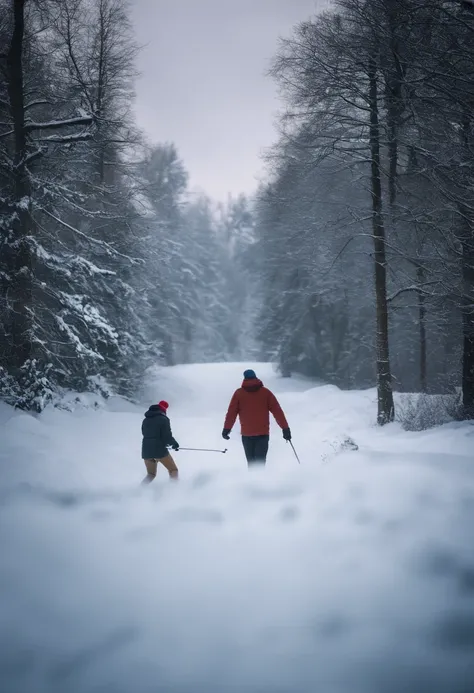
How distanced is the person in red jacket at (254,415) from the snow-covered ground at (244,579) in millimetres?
801

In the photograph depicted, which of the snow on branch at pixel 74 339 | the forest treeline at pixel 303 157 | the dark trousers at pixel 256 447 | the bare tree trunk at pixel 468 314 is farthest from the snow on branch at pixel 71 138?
the bare tree trunk at pixel 468 314

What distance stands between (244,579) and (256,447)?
369cm

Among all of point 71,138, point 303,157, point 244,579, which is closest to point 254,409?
point 244,579

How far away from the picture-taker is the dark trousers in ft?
24.9

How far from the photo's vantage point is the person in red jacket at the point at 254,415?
753 cm

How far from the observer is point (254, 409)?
24.7 feet

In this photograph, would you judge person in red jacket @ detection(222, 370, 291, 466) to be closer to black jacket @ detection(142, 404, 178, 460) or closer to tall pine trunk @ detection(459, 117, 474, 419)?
Answer: black jacket @ detection(142, 404, 178, 460)

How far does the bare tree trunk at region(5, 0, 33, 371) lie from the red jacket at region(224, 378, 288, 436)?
19.9 ft

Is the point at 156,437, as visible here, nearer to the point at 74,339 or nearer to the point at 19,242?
the point at 74,339

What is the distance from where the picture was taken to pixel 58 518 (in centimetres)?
523

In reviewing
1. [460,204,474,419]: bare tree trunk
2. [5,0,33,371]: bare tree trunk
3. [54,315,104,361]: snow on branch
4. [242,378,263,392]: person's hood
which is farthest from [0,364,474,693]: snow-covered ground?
[54,315,104,361]: snow on branch

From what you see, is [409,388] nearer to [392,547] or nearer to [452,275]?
[452,275]

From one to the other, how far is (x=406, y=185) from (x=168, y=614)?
35.6 ft

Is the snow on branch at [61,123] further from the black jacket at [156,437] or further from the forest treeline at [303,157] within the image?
the black jacket at [156,437]
